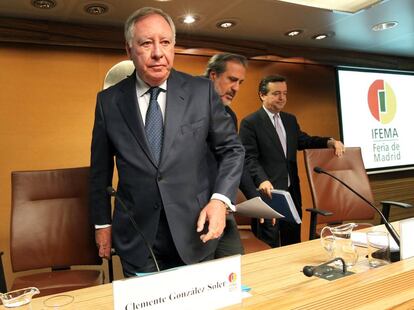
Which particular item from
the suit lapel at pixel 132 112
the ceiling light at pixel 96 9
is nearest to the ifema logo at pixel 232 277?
the suit lapel at pixel 132 112

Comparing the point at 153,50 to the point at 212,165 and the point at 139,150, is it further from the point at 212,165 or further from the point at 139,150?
the point at 212,165

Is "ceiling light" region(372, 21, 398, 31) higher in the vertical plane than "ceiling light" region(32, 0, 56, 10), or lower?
higher

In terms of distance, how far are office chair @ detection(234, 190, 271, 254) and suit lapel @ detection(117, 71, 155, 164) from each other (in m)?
1.11

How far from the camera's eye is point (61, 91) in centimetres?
311

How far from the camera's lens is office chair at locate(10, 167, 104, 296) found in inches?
82.0

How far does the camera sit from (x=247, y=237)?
7.95ft

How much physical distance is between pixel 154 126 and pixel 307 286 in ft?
2.31

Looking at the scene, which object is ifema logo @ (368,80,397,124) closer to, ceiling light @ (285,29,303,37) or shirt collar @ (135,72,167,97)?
ceiling light @ (285,29,303,37)

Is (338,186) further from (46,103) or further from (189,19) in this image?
(46,103)

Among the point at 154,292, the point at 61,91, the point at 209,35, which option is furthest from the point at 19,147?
the point at 154,292

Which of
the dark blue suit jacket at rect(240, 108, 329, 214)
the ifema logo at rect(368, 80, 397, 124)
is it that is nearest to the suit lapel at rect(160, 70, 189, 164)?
the dark blue suit jacket at rect(240, 108, 329, 214)

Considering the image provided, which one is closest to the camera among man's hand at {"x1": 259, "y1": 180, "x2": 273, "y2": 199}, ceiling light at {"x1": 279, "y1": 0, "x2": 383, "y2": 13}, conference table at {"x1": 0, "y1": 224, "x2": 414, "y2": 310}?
conference table at {"x1": 0, "y1": 224, "x2": 414, "y2": 310}

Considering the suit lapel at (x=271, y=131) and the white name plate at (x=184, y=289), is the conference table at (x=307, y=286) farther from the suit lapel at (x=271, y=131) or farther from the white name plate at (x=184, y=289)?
the suit lapel at (x=271, y=131)

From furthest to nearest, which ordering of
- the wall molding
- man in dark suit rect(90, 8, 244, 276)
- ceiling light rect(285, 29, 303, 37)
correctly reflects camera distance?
ceiling light rect(285, 29, 303, 37)
the wall molding
man in dark suit rect(90, 8, 244, 276)
